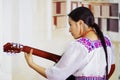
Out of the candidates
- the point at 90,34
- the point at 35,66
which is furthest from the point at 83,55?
the point at 35,66

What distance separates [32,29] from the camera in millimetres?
2129

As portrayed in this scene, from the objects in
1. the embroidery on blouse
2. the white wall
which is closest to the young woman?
the embroidery on blouse

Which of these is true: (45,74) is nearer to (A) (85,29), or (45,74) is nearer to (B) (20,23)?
(A) (85,29)

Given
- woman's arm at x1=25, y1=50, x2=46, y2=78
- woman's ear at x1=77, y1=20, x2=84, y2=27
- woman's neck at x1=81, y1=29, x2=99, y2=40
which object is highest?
woman's ear at x1=77, y1=20, x2=84, y2=27

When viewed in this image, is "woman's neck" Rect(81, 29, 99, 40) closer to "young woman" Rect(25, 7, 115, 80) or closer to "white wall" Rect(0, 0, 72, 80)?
"young woman" Rect(25, 7, 115, 80)

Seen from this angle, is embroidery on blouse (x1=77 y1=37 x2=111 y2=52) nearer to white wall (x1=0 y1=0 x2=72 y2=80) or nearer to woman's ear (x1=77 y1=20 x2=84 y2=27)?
woman's ear (x1=77 y1=20 x2=84 y2=27)

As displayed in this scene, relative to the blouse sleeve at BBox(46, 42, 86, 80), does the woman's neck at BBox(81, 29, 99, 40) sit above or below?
above

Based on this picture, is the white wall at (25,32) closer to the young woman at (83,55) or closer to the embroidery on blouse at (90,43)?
the young woman at (83,55)

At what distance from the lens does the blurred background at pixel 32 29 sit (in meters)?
1.96

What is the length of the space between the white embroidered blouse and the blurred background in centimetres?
51

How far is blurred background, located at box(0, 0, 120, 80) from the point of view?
1965mm

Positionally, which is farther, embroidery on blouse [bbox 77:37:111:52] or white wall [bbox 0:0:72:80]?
white wall [bbox 0:0:72:80]

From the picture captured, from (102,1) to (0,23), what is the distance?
3.90 ft

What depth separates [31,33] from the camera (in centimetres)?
213
